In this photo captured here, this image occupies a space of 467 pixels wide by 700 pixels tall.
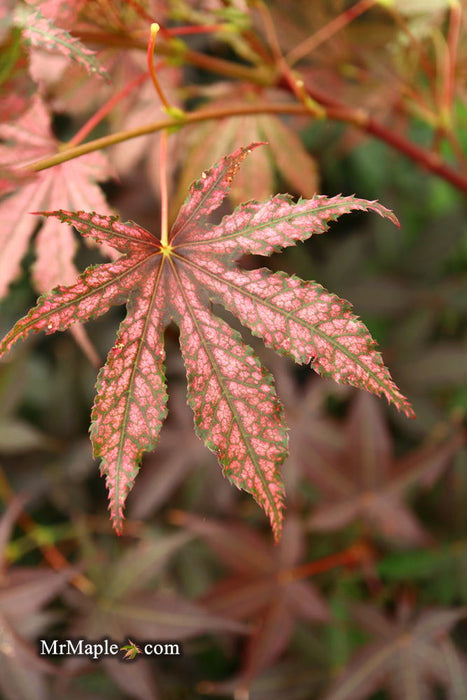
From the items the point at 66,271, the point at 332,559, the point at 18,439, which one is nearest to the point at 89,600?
the point at 18,439

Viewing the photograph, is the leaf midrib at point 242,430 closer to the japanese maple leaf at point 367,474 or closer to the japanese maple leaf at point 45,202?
the japanese maple leaf at point 45,202

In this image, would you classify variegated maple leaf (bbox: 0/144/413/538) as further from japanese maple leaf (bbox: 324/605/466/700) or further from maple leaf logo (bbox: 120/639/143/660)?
japanese maple leaf (bbox: 324/605/466/700)

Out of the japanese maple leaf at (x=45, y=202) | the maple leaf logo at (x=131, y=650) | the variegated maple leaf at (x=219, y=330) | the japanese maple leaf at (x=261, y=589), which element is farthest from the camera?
the japanese maple leaf at (x=261, y=589)

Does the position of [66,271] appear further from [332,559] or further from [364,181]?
[364,181]

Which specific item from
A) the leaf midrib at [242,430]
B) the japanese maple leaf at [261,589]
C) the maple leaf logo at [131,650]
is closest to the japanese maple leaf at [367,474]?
the japanese maple leaf at [261,589]

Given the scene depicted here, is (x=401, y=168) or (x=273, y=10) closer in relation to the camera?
(x=273, y=10)

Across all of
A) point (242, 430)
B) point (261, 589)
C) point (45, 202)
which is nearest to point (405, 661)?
point (261, 589)

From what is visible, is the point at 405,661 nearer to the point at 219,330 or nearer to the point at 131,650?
→ the point at 131,650

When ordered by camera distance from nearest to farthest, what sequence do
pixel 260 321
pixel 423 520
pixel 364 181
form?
pixel 260 321, pixel 423 520, pixel 364 181
